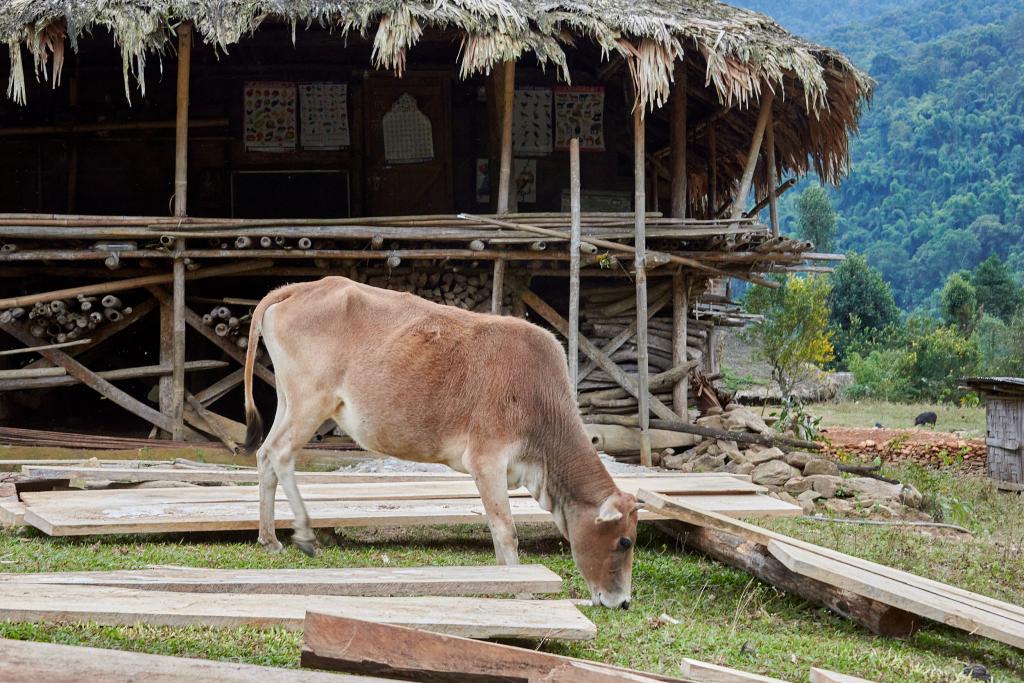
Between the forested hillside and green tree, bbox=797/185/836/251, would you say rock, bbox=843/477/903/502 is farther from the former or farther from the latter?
the forested hillside

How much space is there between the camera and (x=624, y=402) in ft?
41.8

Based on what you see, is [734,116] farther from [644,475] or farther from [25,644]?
[25,644]

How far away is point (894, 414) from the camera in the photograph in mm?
24125

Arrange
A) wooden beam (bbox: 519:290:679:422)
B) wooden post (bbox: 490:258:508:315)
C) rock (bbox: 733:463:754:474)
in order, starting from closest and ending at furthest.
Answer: rock (bbox: 733:463:754:474) < wooden post (bbox: 490:258:508:315) < wooden beam (bbox: 519:290:679:422)

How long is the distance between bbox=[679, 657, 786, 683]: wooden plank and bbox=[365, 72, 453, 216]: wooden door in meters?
11.0

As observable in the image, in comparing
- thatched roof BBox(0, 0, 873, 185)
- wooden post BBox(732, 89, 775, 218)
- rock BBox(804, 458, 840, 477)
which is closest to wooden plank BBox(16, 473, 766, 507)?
rock BBox(804, 458, 840, 477)

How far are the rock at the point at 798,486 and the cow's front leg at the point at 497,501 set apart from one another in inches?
206

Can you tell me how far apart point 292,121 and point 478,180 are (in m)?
2.71

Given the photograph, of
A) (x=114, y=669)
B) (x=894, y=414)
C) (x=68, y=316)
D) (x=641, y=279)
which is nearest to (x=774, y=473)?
(x=641, y=279)

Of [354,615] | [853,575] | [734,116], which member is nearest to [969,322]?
[734,116]

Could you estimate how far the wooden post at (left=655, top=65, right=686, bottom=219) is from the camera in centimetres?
1295

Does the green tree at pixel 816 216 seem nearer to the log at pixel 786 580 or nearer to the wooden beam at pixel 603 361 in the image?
the wooden beam at pixel 603 361

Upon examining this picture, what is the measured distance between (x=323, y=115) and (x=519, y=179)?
2867mm

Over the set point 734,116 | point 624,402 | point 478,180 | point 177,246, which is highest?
point 734,116
